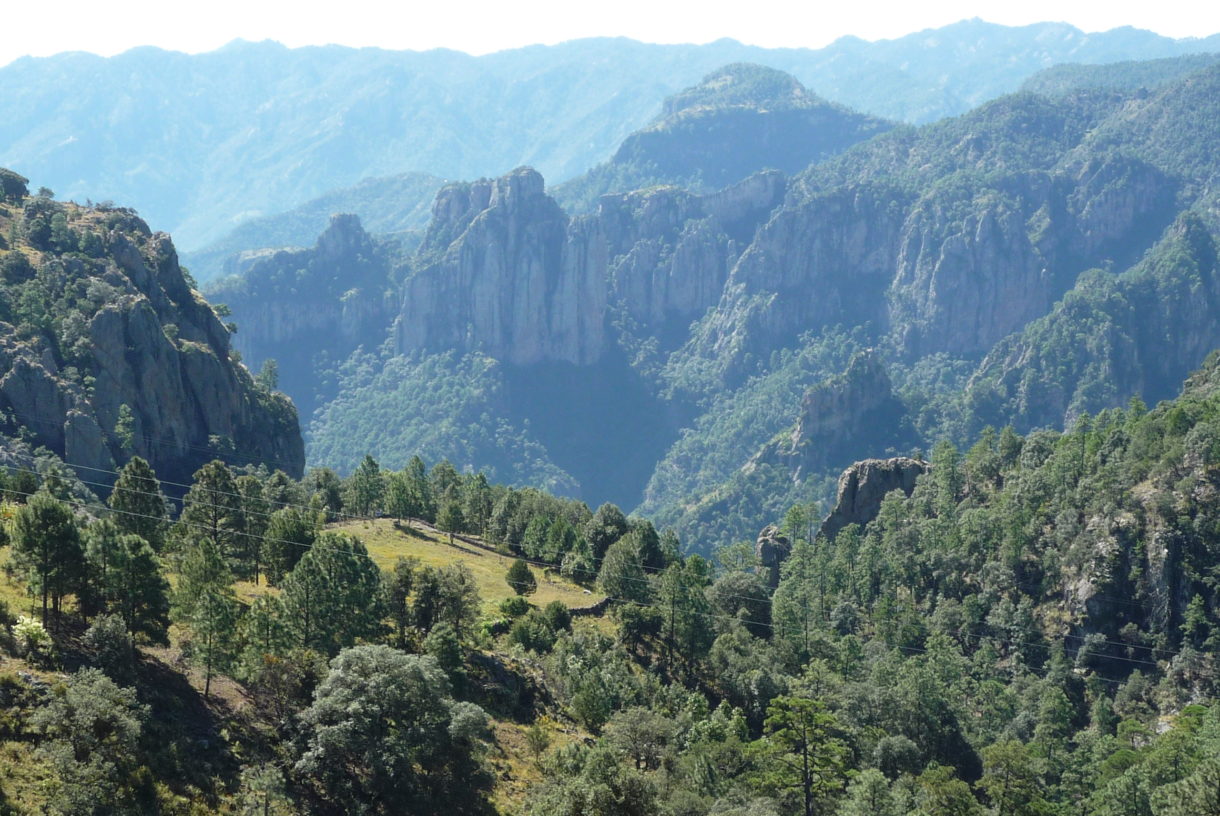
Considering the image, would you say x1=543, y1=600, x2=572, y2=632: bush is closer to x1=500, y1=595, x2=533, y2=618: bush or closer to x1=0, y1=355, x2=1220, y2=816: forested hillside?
x1=0, y1=355, x2=1220, y2=816: forested hillside

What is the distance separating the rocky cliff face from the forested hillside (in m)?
11.9

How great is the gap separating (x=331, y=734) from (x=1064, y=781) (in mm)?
59644

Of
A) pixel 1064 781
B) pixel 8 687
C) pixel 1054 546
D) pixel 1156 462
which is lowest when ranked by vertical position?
pixel 1064 781

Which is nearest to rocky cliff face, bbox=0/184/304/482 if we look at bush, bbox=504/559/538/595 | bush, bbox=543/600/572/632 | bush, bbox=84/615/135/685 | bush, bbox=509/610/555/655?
bush, bbox=504/559/538/595

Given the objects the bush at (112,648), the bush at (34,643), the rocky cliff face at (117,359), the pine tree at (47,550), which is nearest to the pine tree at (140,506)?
the pine tree at (47,550)

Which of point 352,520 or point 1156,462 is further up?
point 1156,462

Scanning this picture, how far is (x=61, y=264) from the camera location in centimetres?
14675

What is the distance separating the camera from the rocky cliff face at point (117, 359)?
127250 mm

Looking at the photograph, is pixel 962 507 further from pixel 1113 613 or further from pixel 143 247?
pixel 143 247

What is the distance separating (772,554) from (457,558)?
61015 mm

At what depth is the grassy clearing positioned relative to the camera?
9581 centimetres

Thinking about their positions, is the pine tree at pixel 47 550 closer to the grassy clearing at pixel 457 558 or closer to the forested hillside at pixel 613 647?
the forested hillside at pixel 613 647

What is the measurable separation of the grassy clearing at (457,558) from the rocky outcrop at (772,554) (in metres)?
49.7

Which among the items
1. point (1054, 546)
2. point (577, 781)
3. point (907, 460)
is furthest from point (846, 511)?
point (577, 781)
